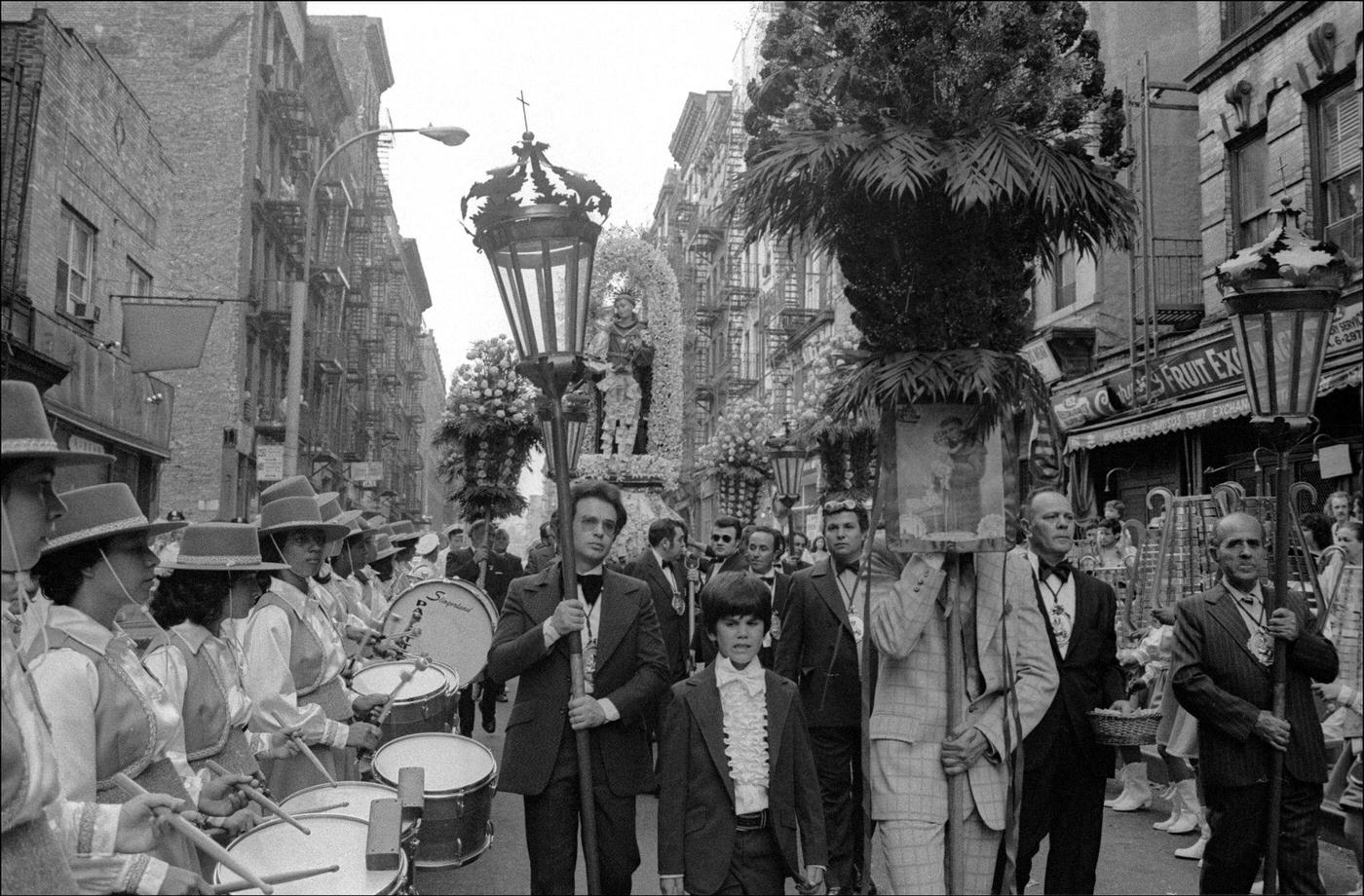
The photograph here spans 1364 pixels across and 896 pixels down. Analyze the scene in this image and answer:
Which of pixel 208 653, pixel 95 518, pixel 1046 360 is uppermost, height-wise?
pixel 1046 360

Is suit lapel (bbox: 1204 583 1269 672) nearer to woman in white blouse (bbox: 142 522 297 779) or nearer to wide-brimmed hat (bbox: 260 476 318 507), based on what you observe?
woman in white blouse (bbox: 142 522 297 779)

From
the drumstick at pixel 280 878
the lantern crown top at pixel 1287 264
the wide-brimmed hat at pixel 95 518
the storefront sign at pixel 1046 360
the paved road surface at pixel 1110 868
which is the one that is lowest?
the paved road surface at pixel 1110 868

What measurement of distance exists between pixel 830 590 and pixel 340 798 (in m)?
3.58

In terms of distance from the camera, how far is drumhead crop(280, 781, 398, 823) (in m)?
4.64

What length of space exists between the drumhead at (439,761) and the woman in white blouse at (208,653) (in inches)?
17.5

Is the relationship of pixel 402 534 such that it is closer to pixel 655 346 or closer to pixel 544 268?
pixel 655 346

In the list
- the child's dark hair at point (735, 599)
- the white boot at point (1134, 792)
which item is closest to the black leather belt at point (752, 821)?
the child's dark hair at point (735, 599)

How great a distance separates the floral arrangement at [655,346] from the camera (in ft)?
46.4

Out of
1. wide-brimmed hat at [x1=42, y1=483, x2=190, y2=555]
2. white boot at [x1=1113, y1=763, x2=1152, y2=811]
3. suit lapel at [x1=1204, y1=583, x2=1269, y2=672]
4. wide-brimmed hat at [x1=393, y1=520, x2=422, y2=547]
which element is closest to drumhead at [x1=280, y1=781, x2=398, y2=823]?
wide-brimmed hat at [x1=42, y1=483, x2=190, y2=555]

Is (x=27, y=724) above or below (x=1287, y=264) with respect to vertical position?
below

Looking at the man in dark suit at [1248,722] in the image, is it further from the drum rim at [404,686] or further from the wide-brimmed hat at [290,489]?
the wide-brimmed hat at [290,489]

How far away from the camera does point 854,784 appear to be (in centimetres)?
744

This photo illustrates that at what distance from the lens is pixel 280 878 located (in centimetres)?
380

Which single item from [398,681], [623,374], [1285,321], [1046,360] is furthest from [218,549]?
[1046,360]
